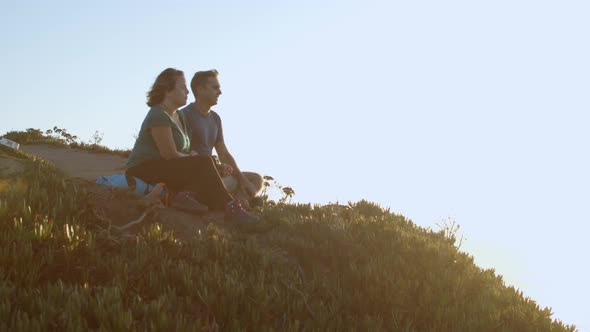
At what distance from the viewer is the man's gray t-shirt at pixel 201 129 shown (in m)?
7.46

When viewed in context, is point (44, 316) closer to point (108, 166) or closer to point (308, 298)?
point (308, 298)

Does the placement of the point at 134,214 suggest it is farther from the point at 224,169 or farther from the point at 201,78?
the point at 201,78

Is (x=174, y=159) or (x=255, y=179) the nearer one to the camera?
(x=174, y=159)

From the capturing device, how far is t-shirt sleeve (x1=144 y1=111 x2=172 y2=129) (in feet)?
19.5

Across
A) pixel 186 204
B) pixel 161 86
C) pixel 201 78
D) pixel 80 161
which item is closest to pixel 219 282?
pixel 186 204

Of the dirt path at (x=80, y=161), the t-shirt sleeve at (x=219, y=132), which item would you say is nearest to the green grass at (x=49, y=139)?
the dirt path at (x=80, y=161)

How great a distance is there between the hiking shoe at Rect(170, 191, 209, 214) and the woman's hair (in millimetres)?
1394

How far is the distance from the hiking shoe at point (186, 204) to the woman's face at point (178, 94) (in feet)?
4.23

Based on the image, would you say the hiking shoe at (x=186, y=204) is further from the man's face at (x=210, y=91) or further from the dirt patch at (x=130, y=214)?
the man's face at (x=210, y=91)

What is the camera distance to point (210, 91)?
7.30 m

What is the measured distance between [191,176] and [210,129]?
1.82 meters

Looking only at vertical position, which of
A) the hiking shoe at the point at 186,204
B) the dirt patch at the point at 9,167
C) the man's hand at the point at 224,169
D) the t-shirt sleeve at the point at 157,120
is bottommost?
the dirt patch at the point at 9,167

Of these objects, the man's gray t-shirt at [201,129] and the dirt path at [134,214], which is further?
the man's gray t-shirt at [201,129]

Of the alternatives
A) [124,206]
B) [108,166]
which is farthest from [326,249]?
[108,166]
